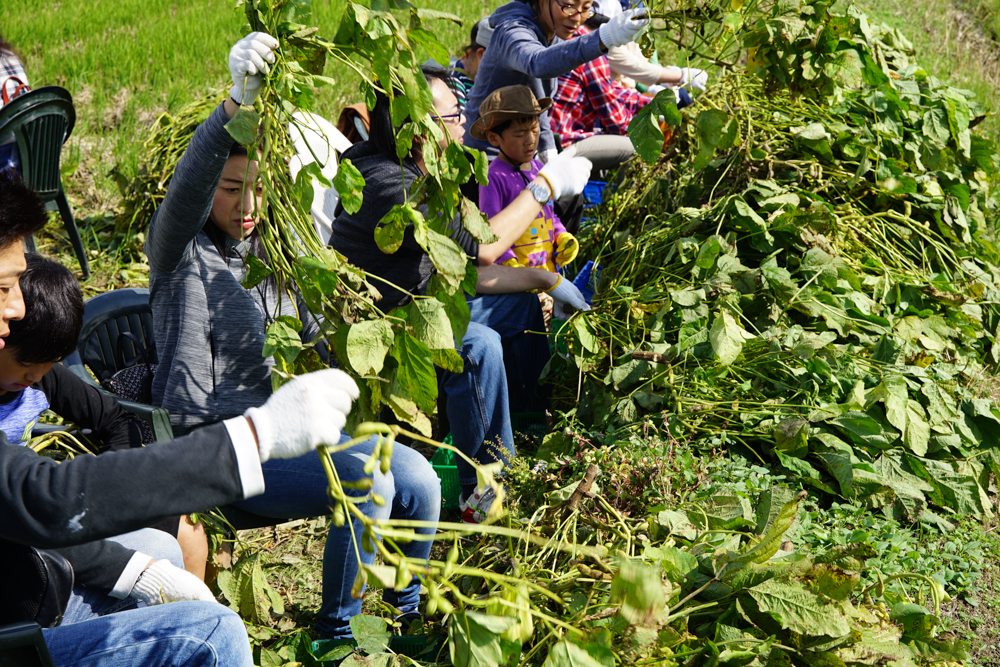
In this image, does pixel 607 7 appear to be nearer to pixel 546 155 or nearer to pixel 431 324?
pixel 546 155

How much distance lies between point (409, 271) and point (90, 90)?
4.18 meters

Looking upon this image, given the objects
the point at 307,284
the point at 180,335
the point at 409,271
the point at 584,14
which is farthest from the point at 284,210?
the point at 584,14

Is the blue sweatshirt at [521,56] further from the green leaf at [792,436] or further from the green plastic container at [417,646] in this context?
the green plastic container at [417,646]

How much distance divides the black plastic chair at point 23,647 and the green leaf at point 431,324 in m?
0.75

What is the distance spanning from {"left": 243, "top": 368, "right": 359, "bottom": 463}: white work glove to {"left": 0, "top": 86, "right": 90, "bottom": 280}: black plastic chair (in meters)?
2.70

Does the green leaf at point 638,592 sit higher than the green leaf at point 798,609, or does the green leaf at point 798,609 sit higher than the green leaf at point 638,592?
the green leaf at point 638,592

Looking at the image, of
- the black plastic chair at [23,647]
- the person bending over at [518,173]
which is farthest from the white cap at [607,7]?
the black plastic chair at [23,647]

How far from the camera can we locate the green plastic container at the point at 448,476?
8.04 ft

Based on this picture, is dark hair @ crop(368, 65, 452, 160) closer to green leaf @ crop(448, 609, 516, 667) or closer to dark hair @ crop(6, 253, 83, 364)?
dark hair @ crop(6, 253, 83, 364)

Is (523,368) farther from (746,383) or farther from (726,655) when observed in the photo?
(726,655)

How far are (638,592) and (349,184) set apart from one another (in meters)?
0.86

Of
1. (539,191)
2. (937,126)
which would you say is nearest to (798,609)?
(539,191)

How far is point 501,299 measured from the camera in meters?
2.71

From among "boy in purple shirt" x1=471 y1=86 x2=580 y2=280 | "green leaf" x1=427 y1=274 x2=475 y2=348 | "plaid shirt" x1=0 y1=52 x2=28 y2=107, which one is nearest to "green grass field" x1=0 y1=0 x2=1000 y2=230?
"plaid shirt" x1=0 y1=52 x2=28 y2=107
